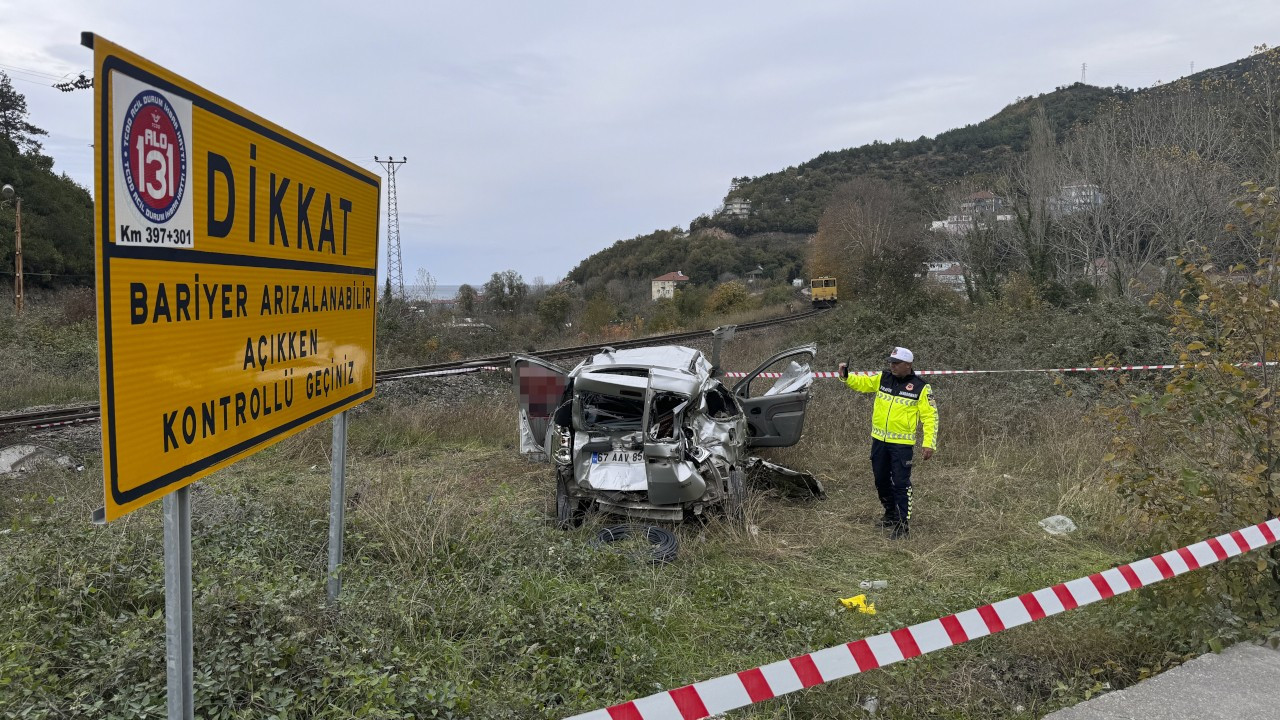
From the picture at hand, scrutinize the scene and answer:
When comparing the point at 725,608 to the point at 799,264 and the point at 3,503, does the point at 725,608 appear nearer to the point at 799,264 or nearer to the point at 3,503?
the point at 3,503

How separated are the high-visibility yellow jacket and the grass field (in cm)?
88

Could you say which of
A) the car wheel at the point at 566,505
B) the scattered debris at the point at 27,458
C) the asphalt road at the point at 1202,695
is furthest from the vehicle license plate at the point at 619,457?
the scattered debris at the point at 27,458

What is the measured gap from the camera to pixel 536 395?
7.38 meters

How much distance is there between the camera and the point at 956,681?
3844mm

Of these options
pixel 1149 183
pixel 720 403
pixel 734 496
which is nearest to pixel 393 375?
pixel 720 403

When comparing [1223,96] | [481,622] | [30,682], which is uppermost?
[1223,96]

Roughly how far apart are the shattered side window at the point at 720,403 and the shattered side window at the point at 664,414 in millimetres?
798

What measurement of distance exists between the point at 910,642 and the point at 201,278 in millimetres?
2914

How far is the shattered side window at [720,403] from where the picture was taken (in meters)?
7.67

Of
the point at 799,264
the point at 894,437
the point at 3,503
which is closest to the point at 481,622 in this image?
the point at 894,437

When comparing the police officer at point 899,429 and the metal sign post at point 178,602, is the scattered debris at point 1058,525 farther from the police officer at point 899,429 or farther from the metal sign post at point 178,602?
the metal sign post at point 178,602

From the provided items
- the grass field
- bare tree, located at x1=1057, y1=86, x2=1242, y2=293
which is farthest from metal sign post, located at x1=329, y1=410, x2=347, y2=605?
bare tree, located at x1=1057, y1=86, x2=1242, y2=293

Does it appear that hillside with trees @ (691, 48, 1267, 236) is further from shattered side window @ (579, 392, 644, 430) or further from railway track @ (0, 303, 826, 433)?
shattered side window @ (579, 392, 644, 430)

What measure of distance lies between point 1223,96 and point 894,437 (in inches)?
1098
